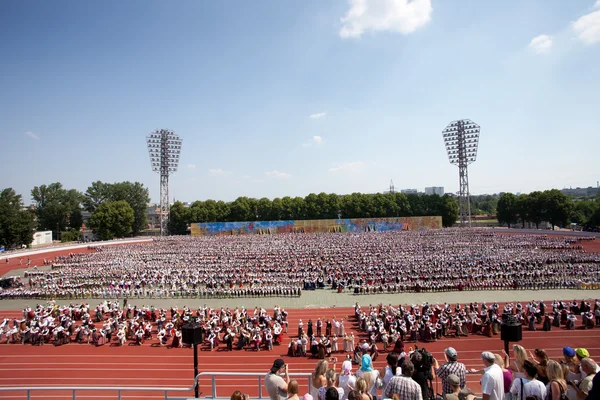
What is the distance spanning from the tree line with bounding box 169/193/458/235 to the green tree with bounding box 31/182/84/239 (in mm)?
26499

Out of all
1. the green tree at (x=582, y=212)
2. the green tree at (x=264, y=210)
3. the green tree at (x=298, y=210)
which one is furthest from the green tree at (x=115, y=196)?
the green tree at (x=582, y=212)

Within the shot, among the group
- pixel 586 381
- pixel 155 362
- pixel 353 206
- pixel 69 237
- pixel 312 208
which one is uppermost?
pixel 353 206

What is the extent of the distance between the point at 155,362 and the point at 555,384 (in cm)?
1405

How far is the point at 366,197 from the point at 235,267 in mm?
55288

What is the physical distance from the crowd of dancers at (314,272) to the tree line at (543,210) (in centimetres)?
3343

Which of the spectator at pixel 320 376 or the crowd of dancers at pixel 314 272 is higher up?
the spectator at pixel 320 376

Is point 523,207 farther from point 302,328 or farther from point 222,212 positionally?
point 302,328

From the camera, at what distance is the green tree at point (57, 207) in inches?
3201

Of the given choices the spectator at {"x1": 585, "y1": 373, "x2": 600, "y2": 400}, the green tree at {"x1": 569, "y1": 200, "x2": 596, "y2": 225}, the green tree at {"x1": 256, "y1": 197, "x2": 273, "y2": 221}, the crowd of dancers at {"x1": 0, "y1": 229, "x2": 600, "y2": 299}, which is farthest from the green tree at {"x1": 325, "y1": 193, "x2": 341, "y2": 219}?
the spectator at {"x1": 585, "y1": 373, "x2": 600, "y2": 400}

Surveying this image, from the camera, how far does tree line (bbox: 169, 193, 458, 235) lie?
79.6 m

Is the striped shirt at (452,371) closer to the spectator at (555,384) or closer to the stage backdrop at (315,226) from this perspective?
the spectator at (555,384)

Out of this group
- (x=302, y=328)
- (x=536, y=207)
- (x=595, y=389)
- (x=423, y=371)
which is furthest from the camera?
(x=536, y=207)

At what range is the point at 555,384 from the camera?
→ 4633 millimetres

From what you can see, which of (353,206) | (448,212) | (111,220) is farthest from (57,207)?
(448,212)
